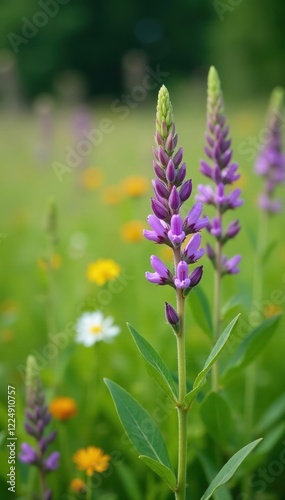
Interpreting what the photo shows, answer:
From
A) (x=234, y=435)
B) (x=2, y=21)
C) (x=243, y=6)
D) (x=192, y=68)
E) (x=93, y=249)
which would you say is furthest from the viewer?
(x=192, y=68)

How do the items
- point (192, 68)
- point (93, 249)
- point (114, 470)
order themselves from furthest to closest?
point (192, 68), point (93, 249), point (114, 470)

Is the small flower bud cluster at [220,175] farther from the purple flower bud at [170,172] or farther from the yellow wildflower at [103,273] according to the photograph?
the yellow wildflower at [103,273]

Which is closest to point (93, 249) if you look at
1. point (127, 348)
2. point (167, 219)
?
point (127, 348)

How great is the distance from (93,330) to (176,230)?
119cm

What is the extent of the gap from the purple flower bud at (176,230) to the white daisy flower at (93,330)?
3.52 feet

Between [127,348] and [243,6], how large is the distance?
2070 cm

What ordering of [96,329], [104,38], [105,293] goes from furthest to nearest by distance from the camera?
[104,38], [105,293], [96,329]

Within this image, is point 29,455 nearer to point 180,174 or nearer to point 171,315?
point 171,315

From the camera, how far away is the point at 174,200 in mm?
1609

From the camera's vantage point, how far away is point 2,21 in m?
28.8

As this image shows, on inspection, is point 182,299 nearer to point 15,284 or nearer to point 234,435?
point 234,435

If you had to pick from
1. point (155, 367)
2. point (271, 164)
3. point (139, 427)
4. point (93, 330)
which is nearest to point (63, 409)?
point (93, 330)

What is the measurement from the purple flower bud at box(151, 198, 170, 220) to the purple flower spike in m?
1.45

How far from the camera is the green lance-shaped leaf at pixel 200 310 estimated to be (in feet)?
7.04
